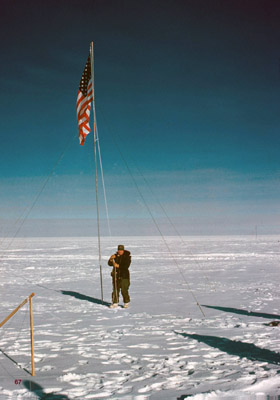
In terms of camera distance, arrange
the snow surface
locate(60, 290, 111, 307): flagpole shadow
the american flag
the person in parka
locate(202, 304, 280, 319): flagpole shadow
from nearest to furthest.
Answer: the snow surface → locate(202, 304, 280, 319): flagpole shadow → the person in parka → the american flag → locate(60, 290, 111, 307): flagpole shadow

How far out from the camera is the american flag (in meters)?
10.8

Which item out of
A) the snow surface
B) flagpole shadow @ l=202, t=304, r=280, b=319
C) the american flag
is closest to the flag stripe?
the american flag

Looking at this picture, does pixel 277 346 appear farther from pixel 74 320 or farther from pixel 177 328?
pixel 74 320

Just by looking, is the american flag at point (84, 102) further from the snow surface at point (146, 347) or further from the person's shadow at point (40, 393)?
the person's shadow at point (40, 393)

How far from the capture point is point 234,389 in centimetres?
473

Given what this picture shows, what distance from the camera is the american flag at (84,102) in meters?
10.8

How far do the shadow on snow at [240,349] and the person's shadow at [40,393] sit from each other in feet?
9.98

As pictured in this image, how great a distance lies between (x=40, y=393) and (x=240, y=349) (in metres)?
3.53

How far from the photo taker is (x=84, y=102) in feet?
36.0

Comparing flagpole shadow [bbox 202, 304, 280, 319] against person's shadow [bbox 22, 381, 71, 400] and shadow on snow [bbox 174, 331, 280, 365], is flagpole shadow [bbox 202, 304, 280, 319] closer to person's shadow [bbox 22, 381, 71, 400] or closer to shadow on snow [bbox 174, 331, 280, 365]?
shadow on snow [bbox 174, 331, 280, 365]

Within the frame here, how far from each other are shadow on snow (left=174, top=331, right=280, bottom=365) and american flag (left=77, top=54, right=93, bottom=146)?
21.9ft

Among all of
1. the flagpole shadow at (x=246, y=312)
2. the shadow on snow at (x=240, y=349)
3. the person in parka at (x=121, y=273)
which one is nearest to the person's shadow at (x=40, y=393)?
the shadow on snow at (x=240, y=349)

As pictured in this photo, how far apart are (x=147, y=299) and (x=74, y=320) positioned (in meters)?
3.52

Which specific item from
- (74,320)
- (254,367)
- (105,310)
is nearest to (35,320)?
(74,320)
